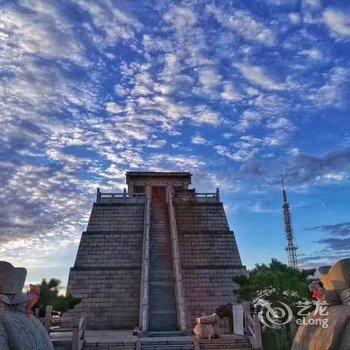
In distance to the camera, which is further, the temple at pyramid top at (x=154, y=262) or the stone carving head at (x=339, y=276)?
the temple at pyramid top at (x=154, y=262)

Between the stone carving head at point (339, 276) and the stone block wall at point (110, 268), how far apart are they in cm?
1740

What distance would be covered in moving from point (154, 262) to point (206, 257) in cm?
368

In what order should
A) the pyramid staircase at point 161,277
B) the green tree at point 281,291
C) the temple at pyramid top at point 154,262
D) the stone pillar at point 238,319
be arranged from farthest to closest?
1. the temple at pyramid top at point 154,262
2. the pyramid staircase at point 161,277
3. the stone pillar at point 238,319
4. the green tree at point 281,291

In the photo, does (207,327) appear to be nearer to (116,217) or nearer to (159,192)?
(116,217)

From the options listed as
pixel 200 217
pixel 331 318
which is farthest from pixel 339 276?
pixel 200 217

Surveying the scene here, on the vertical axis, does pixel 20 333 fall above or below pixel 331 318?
below

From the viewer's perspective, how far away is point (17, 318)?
3.29 metres

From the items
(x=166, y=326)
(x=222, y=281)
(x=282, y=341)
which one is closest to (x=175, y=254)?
(x=222, y=281)

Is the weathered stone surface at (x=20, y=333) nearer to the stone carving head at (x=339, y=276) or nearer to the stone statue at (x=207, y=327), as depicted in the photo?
the stone carving head at (x=339, y=276)

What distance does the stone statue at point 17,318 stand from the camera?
3.13 m

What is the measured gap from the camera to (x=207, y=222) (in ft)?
83.6

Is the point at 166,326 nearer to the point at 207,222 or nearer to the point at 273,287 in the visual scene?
the point at 273,287

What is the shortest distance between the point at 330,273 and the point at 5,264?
123 inches

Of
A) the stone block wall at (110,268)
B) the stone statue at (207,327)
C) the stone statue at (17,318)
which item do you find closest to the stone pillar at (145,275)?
the stone block wall at (110,268)
